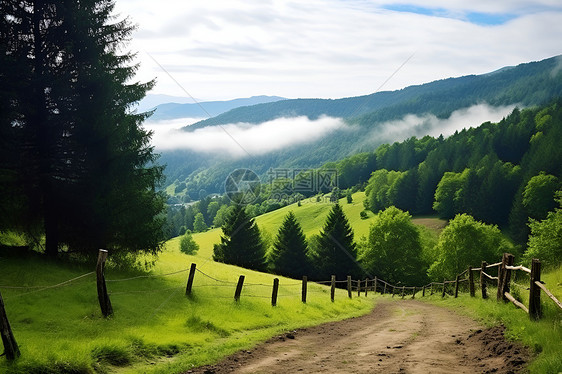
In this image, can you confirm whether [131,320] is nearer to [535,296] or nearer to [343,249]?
[535,296]

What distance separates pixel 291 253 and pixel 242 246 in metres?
8.96

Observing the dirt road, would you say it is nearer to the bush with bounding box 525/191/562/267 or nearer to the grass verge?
the grass verge

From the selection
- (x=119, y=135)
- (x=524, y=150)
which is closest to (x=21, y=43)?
(x=119, y=135)

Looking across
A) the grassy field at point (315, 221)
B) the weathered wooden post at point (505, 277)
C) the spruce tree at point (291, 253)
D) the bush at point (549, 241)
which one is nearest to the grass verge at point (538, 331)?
the weathered wooden post at point (505, 277)

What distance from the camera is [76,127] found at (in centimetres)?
2217

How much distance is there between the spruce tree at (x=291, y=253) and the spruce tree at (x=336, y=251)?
9.08ft

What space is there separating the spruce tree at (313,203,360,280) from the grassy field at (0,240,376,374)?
2074 inches

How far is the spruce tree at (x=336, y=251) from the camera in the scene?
251 feet

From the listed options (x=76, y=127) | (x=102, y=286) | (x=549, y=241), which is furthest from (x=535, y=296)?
(x=549, y=241)

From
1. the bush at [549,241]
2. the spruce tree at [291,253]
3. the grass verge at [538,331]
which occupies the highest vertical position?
the grass verge at [538,331]

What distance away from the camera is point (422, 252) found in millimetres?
80938

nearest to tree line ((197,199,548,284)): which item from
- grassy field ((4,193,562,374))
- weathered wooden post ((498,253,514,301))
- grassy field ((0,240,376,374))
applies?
grassy field ((4,193,562,374))

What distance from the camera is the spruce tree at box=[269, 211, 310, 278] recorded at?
77.6m

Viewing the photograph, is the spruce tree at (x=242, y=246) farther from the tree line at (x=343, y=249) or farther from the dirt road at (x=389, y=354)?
the dirt road at (x=389, y=354)
